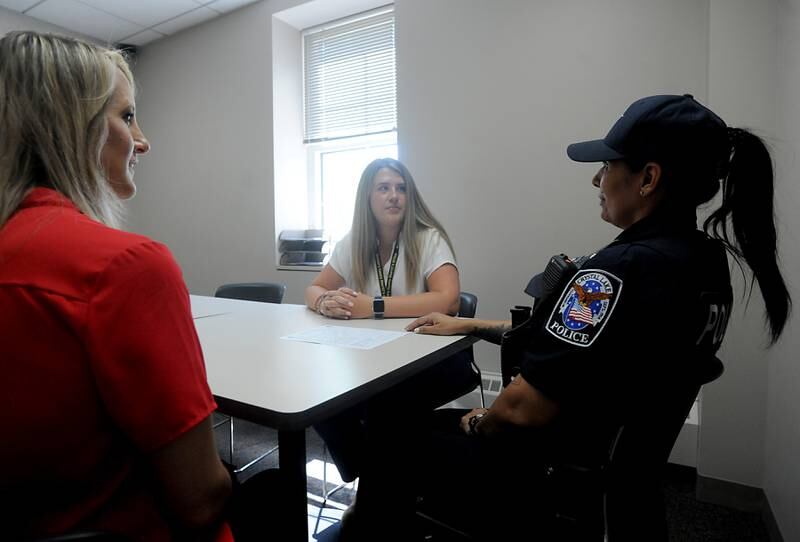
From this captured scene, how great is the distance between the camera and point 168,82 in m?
4.32

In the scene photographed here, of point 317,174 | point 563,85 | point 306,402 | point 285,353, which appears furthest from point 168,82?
point 306,402

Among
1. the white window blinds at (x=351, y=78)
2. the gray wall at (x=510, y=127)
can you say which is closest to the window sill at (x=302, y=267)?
the gray wall at (x=510, y=127)

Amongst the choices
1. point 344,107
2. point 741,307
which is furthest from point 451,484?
point 344,107

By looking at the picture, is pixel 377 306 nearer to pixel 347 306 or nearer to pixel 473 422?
pixel 347 306

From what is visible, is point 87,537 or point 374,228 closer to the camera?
point 87,537

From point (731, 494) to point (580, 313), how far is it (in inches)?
69.2

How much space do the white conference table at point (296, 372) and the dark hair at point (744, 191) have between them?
2.28 ft

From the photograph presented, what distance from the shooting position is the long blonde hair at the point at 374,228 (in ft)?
6.77

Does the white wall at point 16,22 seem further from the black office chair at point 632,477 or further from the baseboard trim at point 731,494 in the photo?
the baseboard trim at point 731,494

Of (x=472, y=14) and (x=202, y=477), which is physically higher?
(x=472, y=14)

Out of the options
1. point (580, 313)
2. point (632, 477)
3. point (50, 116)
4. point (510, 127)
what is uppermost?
point (510, 127)

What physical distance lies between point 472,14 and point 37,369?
2934mm

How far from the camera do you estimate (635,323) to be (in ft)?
2.78

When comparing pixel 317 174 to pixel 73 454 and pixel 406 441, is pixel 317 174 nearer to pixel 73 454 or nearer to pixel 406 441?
pixel 406 441
